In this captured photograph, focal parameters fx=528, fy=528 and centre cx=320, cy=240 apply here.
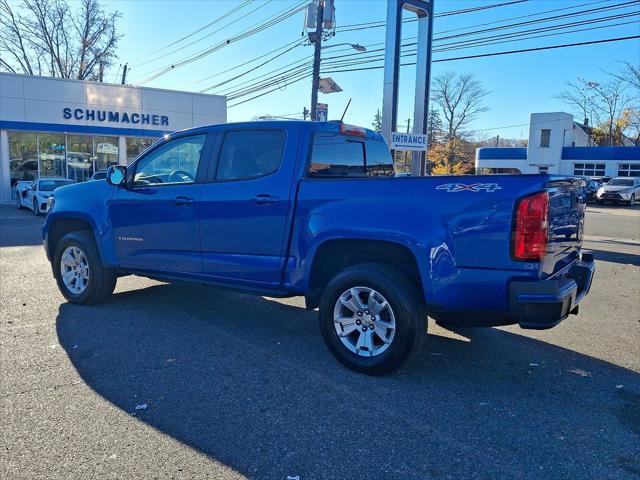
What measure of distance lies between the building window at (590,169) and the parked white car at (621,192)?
44.5 feet

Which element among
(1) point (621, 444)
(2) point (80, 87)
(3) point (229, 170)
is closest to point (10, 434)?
(3) point (229, 170)

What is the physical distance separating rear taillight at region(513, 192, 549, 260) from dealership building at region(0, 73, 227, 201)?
80.6 feet

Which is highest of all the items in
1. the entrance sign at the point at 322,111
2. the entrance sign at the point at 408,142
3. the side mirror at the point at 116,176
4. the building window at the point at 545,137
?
the building window at the point at 545,137

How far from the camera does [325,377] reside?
4078 millimetres

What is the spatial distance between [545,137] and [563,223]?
5002cm

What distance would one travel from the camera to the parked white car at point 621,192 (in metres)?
31.2

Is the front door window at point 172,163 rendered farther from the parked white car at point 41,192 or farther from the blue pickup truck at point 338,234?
the parked white car at point 41,192

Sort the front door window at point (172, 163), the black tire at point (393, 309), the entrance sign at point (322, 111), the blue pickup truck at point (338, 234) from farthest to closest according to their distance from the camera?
the entrance sign at point (322, 111), the front door window at point (172, 163), the black tire at point (393, 309), the blue pickup truck at point (338, 234)

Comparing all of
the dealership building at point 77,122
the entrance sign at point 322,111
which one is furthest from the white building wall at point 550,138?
the entrance sign at point 322,111

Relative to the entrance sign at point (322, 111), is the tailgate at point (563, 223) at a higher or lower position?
lower

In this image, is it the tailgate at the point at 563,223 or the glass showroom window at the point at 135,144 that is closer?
the tailgate at the point at 563,223

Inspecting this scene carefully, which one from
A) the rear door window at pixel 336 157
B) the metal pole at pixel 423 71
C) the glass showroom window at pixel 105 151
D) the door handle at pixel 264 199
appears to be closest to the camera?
the door handle at pixel 264 199

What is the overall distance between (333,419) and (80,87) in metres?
24.8

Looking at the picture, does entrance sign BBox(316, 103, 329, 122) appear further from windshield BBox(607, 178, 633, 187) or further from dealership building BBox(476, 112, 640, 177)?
dealership building BBox(476, 112, 640, 177)
